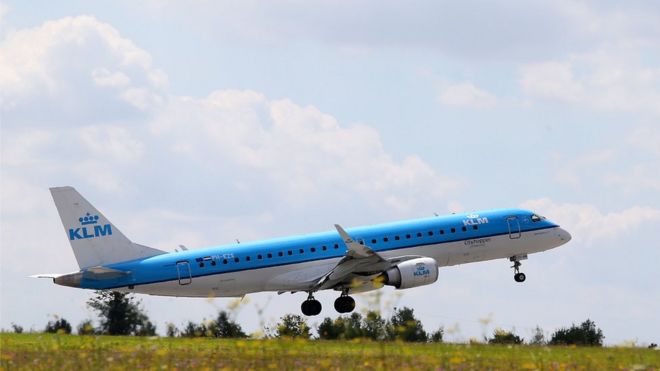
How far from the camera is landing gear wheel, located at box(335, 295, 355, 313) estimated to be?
52.6 metres

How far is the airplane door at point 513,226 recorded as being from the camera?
5634cm

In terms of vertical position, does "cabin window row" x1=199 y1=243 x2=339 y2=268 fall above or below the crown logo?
below

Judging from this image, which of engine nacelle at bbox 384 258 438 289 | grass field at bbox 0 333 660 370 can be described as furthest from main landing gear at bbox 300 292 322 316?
grass field at bbox 0 333 660 370

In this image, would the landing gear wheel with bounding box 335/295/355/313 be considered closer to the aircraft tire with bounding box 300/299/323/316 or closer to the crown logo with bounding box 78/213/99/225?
the aircraft tire with bounding box 300/299/323/316

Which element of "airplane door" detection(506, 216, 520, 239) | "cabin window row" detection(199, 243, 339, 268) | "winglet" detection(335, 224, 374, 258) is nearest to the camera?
"winglet" detection(335, 224, 374, 258)

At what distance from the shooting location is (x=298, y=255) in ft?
170

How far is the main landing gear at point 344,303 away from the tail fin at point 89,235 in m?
9.37

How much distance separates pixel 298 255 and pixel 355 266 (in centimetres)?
316

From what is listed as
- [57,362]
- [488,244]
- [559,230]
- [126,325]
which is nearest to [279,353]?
[57,362]

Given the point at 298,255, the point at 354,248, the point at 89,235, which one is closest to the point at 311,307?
the point at 298,255

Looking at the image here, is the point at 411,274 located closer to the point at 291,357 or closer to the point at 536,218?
the point at 536,218

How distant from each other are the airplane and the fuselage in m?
0.05

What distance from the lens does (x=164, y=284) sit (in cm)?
5012

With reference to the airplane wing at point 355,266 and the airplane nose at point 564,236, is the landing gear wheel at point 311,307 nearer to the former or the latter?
the airplane wing at point 355,266
